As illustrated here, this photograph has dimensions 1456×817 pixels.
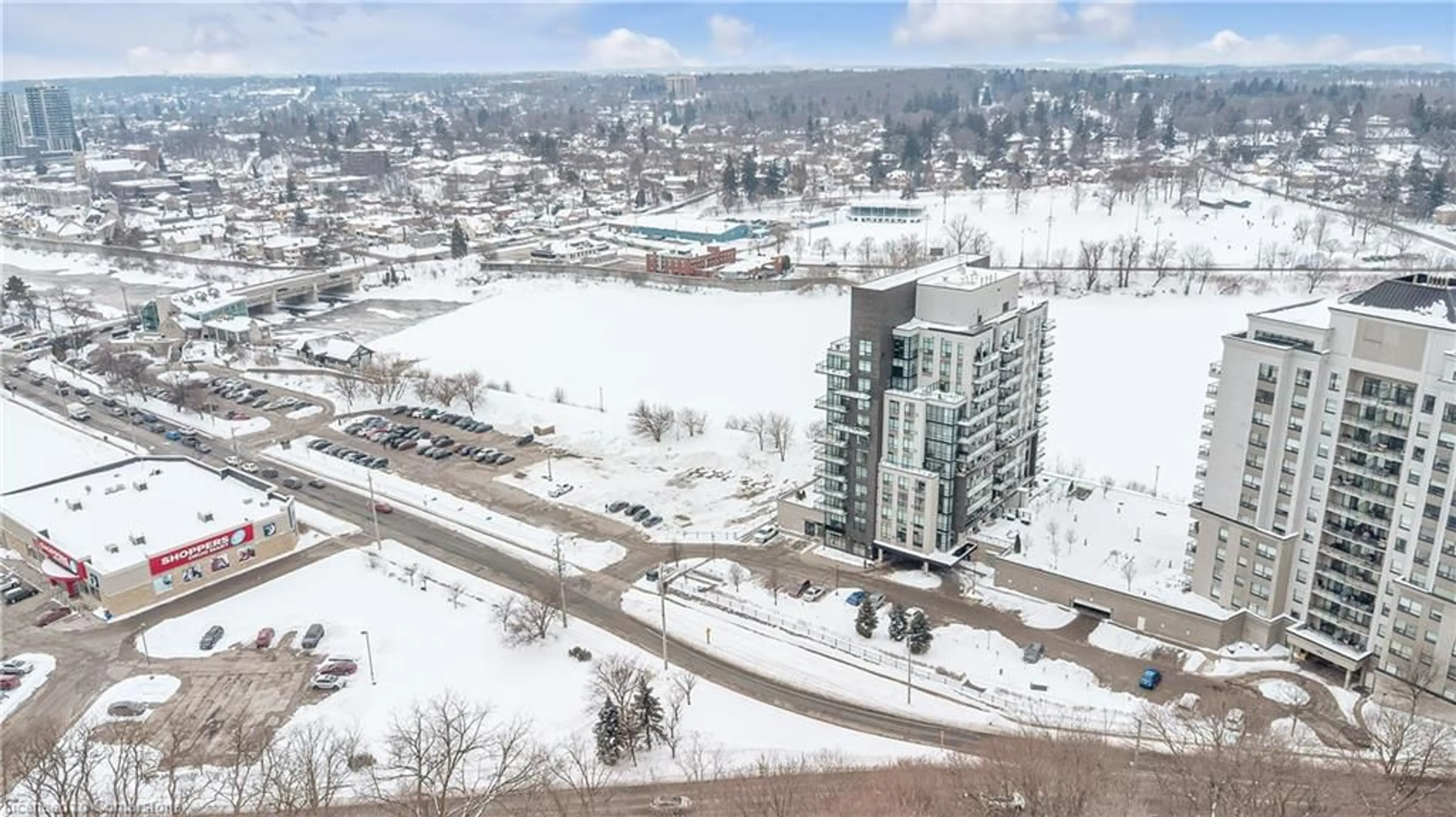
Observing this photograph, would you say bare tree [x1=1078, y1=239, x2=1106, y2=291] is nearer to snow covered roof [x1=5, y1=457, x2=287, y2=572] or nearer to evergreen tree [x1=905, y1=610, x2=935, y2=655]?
evergreen tree [x1=905, y1=610, x2=935, y2=655]

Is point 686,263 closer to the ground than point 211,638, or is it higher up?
higher up

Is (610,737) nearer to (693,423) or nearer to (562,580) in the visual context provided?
(562,580)

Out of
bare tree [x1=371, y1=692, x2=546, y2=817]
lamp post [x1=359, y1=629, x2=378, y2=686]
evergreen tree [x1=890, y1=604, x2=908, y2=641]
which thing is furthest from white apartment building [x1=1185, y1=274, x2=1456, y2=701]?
lamp post [x1=359, y1=629, x2=378, y2=686]

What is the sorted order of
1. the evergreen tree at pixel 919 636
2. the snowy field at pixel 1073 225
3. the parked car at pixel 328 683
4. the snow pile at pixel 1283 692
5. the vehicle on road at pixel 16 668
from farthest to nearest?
the snowy field at pixel 1073 225, the vehicle on road at pixel 16 668, the evergreen tree at pixel 919 636, the parked car at pixel 328 683, the snow pile at pixel 1283 692

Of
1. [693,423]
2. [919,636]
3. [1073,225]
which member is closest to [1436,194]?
[1073,225]

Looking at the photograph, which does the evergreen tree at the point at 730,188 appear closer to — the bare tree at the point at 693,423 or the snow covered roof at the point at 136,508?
the bare tree at the point at 693,423

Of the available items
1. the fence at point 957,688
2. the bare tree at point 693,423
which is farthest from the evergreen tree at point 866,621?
the bare tree at point 693,423
